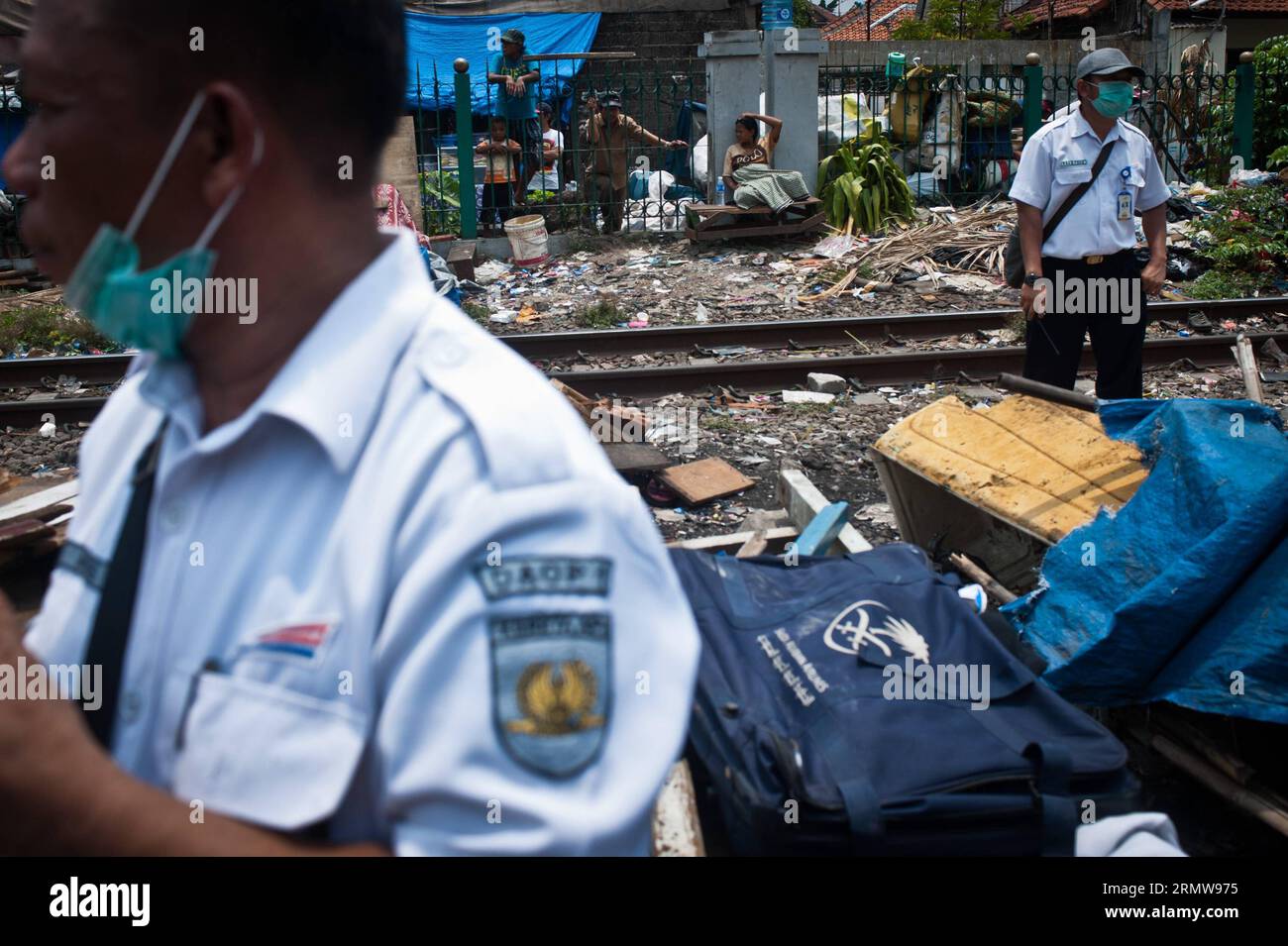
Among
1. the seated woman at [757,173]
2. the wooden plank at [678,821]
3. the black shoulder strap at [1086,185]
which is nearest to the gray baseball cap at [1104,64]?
the black shoulder strap at [1086,185]

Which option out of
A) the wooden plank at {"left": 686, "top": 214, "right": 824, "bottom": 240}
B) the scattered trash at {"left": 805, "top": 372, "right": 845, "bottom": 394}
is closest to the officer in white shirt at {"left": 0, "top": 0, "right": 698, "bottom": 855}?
the scattered trash at {"left": 805, "top": 372, "right": 845, "bottom": 394}

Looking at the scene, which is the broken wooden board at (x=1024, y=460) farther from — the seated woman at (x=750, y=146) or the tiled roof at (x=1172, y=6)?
the tiled roof at (x=1172, y=6)

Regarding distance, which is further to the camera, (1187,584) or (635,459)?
(635,459)

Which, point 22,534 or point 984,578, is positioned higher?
point 22,534

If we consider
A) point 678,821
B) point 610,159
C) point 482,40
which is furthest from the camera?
point 482,40

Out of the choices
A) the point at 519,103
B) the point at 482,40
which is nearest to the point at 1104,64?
the point at 519,103

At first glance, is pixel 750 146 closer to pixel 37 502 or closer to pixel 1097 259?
pixel 1097 259

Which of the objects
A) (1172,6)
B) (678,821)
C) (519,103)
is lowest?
(678,821)

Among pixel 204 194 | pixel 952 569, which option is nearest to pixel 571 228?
pixel 952 569

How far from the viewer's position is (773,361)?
7559 mm

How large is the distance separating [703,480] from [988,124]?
1184cm

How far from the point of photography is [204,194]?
1.04 metres

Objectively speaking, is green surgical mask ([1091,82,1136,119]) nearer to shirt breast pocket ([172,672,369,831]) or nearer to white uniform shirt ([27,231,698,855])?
white uniform shirt ([27,231,698,855])

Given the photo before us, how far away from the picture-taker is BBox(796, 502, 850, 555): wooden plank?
3596 millimetres
